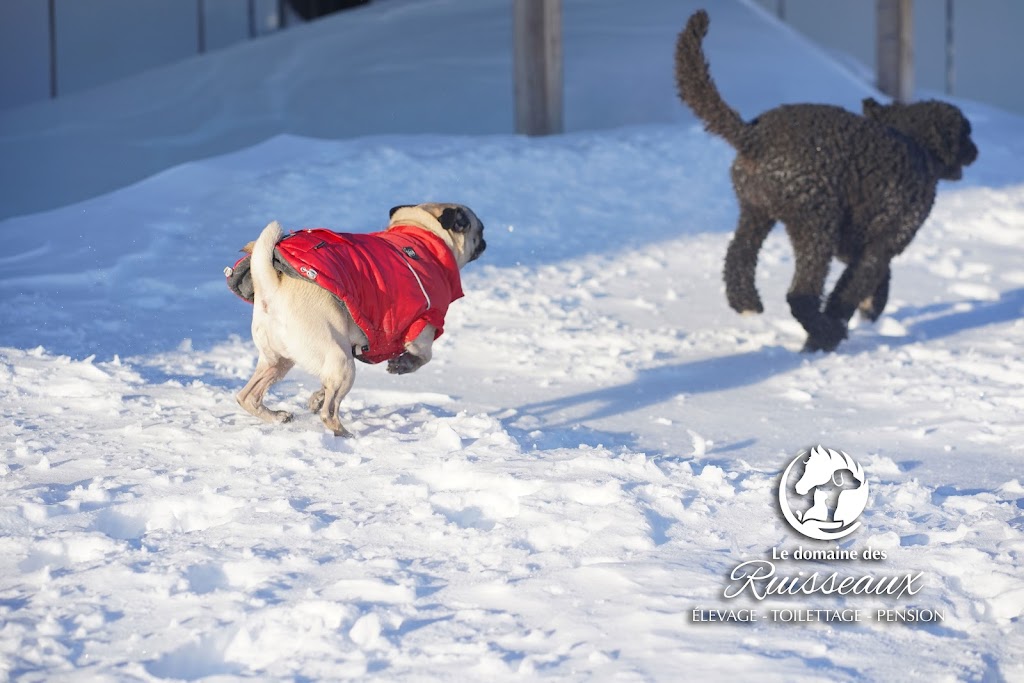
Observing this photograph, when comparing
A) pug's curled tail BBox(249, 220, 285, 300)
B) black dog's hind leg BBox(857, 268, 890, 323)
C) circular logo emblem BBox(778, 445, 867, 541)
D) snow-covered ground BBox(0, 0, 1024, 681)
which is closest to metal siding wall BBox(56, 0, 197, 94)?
snow-covered ground BBox(0, 0, 1024, 681)

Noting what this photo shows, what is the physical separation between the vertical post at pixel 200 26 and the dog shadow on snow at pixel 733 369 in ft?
29.5

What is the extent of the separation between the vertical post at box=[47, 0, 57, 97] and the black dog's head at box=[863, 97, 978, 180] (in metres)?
8.84

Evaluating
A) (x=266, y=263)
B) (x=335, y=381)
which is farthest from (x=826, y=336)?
(x=266, y=263)

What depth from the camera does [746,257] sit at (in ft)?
18.1

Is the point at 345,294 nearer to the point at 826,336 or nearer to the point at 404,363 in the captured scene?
the point at 404,363

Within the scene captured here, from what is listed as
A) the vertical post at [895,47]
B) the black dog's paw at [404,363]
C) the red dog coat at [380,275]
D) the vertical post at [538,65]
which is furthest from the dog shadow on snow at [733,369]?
the vertical post at [895,47]

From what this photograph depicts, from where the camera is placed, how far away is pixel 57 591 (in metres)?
2.57

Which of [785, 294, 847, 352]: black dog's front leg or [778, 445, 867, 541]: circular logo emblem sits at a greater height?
[778, 445, 867, 541]: circular logo emblem

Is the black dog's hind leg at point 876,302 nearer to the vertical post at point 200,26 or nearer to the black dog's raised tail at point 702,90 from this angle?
the black dog's raised tail at point 702,90

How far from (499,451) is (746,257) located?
2.36m

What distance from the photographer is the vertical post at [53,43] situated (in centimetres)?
1157

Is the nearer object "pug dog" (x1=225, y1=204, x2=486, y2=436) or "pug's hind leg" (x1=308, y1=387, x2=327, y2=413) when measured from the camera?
"pug dog" (x1=225, y1=204, x2=486, y2=436)

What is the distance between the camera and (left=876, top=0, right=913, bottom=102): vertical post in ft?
36.9

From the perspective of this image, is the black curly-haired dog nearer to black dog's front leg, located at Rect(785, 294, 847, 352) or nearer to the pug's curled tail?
black dog's front leg, located at Rect(785, 294, 847, 352)
